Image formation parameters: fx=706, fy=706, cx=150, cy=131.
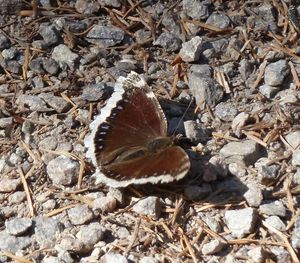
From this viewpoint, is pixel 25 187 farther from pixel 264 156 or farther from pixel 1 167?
pixel 264 156

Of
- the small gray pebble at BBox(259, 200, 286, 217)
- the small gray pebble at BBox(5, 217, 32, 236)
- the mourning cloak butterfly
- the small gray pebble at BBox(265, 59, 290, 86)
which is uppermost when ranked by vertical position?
the small gray pebble at BBox(265, 59, 290, 86)

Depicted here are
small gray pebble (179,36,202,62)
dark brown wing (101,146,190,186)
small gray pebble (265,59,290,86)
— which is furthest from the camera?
small gray pebble (179,36,202,62)

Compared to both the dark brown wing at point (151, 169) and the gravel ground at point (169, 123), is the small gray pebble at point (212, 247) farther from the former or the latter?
the dark brown wing at point (151, 169)

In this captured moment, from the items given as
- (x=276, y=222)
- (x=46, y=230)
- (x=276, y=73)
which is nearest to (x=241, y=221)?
(x=276, y=222)

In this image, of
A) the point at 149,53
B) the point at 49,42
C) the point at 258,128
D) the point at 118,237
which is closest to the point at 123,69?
the point at 149,53

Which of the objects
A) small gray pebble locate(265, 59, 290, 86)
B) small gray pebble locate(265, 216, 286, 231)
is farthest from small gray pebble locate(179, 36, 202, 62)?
small gray pebble locate(265, 216, 286, 231)

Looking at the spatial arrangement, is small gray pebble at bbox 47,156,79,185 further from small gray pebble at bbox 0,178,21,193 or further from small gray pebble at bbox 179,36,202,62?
small gray pebble at bbox 179,36,202,62

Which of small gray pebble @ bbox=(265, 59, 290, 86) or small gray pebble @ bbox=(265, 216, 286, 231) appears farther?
small gray pebble @ bbox=(265, 59, 290, 86)
